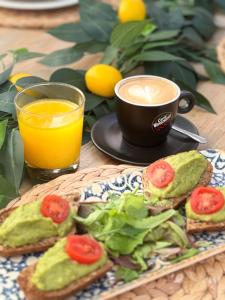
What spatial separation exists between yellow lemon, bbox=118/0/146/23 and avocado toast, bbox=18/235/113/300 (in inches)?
37.8

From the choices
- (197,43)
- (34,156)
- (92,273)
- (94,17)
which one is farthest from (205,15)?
(92,273)

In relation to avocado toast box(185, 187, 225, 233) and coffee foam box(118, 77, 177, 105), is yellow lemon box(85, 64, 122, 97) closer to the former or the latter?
coffee foam box(118, 77, 177, 105)

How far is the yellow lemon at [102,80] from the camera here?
147 cm

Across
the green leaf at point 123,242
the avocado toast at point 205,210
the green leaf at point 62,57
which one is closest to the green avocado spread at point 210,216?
the avocado toast at point 205,210

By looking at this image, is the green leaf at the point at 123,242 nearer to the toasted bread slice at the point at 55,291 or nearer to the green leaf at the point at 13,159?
the toasted bread slice at the point at 55,291

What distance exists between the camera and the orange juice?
3.93 feet

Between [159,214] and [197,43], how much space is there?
0.91 m

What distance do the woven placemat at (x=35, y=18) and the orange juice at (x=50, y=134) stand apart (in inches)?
28.4

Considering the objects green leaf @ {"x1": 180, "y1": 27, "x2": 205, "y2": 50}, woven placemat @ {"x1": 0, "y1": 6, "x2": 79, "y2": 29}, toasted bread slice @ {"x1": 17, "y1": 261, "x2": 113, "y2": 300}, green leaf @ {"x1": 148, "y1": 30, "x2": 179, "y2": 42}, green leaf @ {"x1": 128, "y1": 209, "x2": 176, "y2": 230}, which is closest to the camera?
toasted bread slice @ {"x1": 17, "y1": 261, "x2": 113, "y2": 300}

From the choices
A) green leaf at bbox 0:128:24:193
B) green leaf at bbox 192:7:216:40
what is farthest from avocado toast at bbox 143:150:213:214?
green leaf at bbox 192:7:216:40

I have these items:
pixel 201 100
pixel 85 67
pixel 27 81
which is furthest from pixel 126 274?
pixel 85 67

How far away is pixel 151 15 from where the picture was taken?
1826 millimetres

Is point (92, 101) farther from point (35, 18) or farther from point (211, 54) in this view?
point (35, 18)

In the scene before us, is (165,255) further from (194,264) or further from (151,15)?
(151,15)
